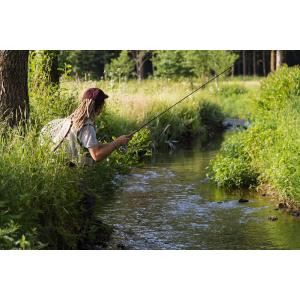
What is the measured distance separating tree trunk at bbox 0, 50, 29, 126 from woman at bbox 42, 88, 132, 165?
3.79 feet

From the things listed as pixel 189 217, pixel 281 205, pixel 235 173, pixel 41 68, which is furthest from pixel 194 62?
pixel 189 217

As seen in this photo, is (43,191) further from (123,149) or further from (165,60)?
(165,60)

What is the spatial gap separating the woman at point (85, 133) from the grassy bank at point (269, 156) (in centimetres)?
268

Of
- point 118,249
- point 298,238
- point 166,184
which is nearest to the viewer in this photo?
point 118,249

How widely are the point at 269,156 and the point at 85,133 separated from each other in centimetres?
359

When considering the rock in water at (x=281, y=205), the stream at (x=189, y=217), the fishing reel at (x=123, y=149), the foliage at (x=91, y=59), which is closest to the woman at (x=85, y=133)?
the stream at (x=189, y=217)

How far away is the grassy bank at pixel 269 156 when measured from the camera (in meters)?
7.54

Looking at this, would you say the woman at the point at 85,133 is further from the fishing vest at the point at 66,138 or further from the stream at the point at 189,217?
the stream at the point at 189,217

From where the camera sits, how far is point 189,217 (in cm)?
738

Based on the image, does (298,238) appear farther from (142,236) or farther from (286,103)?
(286,103)

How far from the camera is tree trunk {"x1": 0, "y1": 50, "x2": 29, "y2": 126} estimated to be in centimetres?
661
